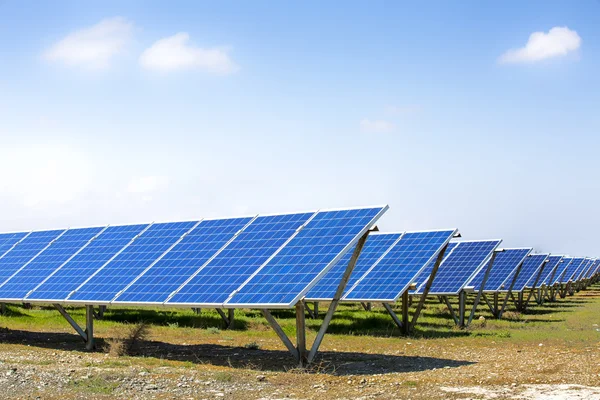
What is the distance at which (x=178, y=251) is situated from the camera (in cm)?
1947

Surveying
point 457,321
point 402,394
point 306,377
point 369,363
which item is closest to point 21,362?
point 306,377

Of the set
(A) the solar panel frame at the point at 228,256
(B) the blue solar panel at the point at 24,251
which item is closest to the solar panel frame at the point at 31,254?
(B) the blue solar panel at the point at 24,251

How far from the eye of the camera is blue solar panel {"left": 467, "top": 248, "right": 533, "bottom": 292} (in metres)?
36.0

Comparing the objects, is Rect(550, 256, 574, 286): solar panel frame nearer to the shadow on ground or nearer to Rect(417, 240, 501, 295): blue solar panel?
Rect(417, 240, 501, 295): blue solar panel

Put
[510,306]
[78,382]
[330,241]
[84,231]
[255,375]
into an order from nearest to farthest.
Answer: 1. [78,382]
2. [255,375]
3. [330,241]
4. [84,231]
5. [510,306]

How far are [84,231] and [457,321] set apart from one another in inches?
590

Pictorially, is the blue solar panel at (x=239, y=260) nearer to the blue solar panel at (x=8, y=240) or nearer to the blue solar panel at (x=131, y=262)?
the blue solar panel at (x=131, y=262)

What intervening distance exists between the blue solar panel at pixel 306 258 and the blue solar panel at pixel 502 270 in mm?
19240

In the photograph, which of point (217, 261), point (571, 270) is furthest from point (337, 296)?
point (571, 270)

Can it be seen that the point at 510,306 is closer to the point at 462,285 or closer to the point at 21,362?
the point at 462,285

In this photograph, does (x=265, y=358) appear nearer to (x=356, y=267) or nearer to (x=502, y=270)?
(x=356, y=267)

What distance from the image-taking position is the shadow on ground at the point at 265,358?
1630cm

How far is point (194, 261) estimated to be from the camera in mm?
18266

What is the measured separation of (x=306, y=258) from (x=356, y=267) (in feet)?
39.2
